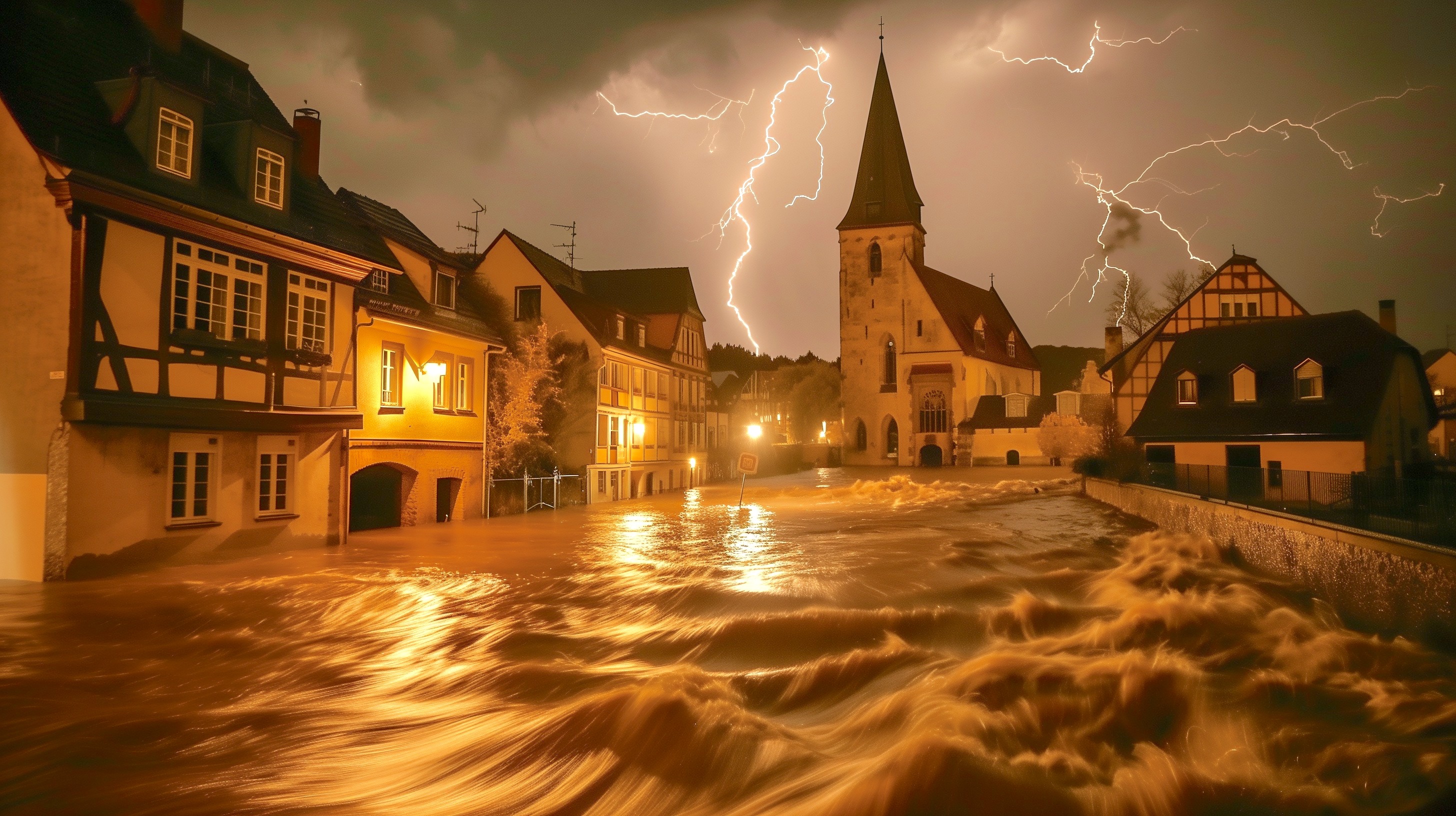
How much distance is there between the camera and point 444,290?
25.4 m

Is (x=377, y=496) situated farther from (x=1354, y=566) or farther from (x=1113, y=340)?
(x=1113, y=340)

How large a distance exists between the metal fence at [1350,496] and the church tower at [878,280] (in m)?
54.0

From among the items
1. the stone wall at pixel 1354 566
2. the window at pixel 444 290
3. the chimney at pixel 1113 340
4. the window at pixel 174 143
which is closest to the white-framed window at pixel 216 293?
the window at pixel 174 143

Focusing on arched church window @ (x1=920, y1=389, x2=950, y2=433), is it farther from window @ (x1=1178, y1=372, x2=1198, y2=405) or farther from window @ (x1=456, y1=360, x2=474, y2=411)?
window @ (x1=456, y1=360, x2=474, y2=411)

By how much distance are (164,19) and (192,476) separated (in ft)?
29.2

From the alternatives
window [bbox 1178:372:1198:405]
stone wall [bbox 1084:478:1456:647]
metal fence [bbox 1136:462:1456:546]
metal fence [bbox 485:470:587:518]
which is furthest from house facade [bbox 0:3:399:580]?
window [bbox 1178:372:1198:405]

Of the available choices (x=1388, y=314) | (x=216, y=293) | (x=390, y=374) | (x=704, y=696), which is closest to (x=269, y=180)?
(x=216, y=293)

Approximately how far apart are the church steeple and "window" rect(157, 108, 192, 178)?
67.5 m

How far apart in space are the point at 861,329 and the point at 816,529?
54.2 metres

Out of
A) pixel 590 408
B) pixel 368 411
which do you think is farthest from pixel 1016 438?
pixel 368 411

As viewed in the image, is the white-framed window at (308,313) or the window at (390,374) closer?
the white-framed window at (308,313)

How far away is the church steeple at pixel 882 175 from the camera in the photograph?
256 feet

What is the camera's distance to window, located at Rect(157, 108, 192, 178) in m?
14.3

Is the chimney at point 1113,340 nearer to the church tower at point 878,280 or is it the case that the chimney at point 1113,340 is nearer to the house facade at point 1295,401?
the church tower at point 878,280
